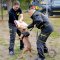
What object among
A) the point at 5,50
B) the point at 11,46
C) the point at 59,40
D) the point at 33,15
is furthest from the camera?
the point at 59,40

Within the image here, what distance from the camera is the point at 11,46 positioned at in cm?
871

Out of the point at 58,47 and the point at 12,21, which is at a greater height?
the point at 12,21

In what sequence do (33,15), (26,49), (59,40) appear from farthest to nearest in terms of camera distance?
(59,40), (26,49), (33,15)

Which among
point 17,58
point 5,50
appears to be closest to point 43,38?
point 17,58

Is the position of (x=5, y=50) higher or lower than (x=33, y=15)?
lower

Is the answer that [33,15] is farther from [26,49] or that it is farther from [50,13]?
[50,13]

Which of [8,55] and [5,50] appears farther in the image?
[5,50]

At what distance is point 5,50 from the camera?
374 inches

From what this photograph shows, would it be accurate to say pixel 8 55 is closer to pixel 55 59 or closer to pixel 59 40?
pixel 55 59

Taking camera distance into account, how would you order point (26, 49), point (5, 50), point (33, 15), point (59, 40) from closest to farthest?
point (33, 15)
point (26, 49)
point (5, 50)
point (59, 40)

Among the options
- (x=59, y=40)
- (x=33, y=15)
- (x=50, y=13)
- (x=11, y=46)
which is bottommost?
(x=50, y=13)

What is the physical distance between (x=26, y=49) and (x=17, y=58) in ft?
1.39

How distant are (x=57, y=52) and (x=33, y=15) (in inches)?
88.4

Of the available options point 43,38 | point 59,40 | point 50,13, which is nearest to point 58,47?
point 59,40
